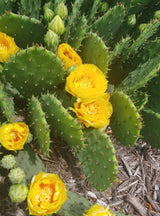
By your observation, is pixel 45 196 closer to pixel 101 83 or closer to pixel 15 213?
pixel 15 213

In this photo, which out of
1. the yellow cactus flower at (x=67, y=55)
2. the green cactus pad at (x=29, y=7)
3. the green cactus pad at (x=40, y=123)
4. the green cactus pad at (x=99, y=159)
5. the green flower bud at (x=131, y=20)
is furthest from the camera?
the green flower bud at (x=131, y=20)

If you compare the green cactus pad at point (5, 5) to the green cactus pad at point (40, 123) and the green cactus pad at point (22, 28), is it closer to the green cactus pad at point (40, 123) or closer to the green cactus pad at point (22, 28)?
the green cactus pad at point (22, 28)

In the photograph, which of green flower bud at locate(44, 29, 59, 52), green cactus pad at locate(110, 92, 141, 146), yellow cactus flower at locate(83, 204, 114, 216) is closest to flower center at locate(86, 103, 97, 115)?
green cactus pad at locate(110, 92, 141, 146)

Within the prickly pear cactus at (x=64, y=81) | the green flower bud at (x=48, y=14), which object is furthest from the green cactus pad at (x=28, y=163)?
the green flower bud at (x=48, y=14)

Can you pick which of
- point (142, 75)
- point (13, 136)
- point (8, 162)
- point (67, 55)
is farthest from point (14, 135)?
point (142, 75)

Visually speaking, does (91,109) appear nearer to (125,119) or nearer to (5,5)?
(125,119)

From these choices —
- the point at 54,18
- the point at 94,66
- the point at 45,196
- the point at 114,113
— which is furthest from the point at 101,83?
the point at 45,196
